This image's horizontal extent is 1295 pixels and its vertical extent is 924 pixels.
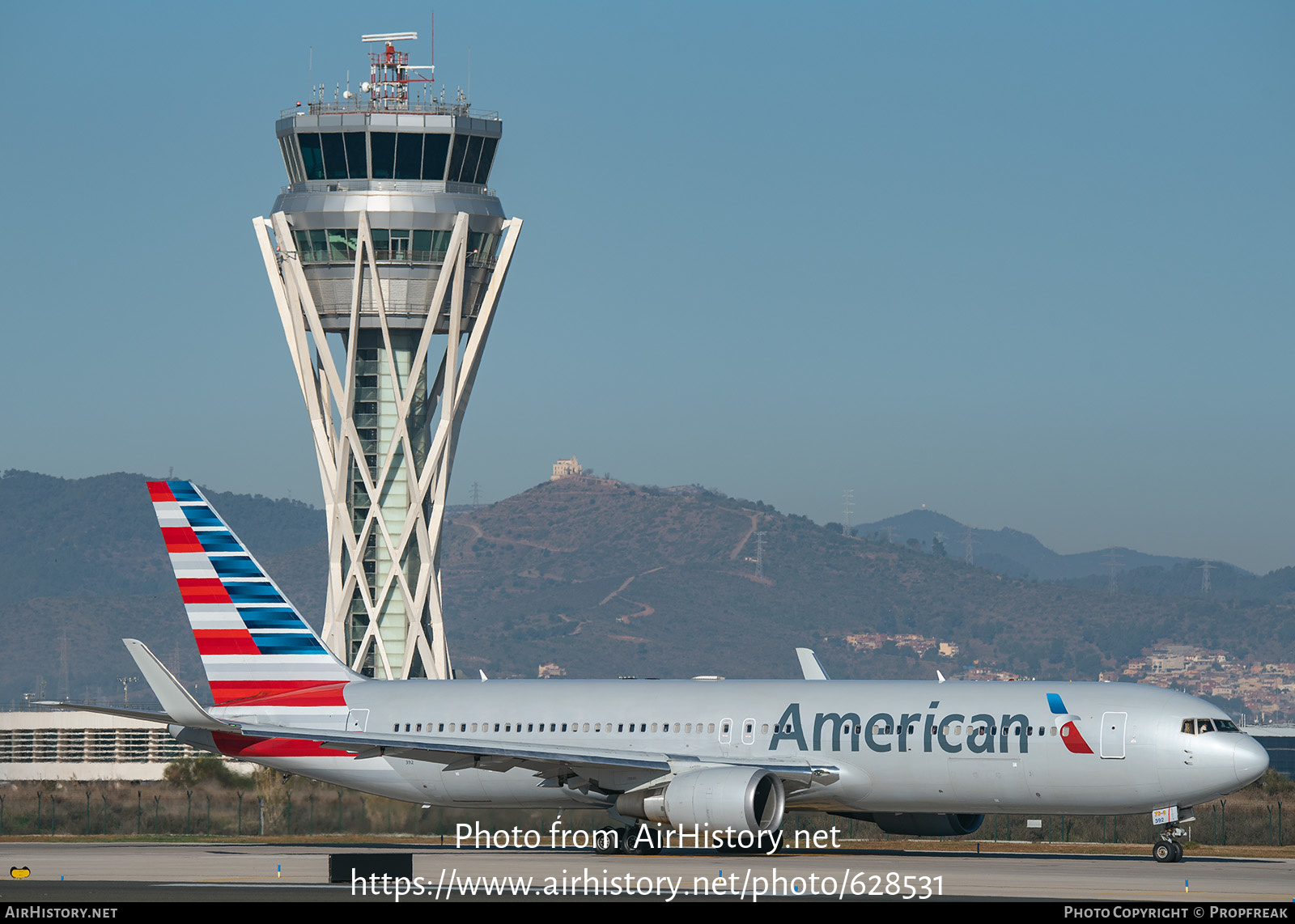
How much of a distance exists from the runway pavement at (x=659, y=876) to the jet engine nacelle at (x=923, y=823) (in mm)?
600

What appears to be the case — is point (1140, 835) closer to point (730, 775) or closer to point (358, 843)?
point (730, 775)

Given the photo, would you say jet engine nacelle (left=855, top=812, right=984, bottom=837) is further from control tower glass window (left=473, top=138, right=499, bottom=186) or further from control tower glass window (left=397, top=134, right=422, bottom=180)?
control tower glass window (left=473, top=138, right=499, bottom=186)

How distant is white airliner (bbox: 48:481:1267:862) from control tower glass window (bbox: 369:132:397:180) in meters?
50.5

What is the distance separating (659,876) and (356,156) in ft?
219

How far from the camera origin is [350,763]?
48562 millimetres

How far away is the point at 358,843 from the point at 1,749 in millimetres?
98923

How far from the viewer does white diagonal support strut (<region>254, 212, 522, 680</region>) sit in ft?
324

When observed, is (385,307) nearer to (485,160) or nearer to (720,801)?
(485,160)

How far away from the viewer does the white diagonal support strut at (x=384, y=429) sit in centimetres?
9888

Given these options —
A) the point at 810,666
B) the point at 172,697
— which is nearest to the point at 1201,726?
the point at 810,666

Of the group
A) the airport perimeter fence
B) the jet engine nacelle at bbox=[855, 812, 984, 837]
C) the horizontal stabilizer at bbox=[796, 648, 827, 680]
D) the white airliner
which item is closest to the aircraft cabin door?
the white airliner

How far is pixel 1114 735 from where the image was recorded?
1645 inches

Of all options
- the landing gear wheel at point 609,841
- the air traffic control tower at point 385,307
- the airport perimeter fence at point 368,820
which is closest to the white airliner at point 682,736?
the landing gear wheel at point 609,841

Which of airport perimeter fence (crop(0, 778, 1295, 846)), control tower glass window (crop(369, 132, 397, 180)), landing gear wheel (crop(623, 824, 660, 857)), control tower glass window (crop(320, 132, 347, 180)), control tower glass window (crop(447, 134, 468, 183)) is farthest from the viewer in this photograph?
control tower glass window (crop(447, 134, 468, 183))
